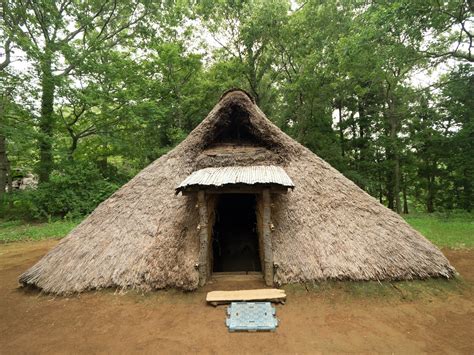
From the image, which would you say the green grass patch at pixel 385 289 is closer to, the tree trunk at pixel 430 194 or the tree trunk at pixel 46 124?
the tree trunk at pixel 46 124

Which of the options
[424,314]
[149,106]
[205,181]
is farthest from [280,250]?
[149,106]

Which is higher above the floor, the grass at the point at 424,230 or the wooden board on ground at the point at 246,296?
the grass at the point at 424,230

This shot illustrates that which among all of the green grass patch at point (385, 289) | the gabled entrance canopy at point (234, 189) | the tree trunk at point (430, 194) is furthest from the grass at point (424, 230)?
the gabled entrance canopy at point (234, 189)

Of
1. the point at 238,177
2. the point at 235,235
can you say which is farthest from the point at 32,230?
the point at 238,177

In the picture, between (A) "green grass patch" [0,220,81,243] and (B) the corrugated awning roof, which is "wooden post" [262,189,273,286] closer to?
(B) the corrugated awning roof

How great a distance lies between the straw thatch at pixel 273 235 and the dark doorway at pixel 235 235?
169 cm

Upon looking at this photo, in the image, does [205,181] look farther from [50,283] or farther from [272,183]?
[50,283]

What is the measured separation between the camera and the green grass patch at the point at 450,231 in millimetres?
8273

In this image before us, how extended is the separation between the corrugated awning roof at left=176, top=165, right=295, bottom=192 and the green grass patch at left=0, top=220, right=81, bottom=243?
914 cm

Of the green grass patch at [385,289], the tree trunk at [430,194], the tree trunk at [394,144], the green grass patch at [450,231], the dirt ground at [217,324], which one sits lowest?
the dirt ground at [217,324]

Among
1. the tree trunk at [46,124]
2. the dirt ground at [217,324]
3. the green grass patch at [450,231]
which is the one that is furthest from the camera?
the tree trunk at [46,124]

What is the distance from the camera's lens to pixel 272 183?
459 centimetres

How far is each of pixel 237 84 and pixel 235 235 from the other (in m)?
14.5

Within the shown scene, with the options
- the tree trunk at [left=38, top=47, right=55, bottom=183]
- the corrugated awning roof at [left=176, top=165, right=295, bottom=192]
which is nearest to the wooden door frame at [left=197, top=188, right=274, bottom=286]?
the corrugated awning roof at [left=176, top=165, right=295, bottom=192]
